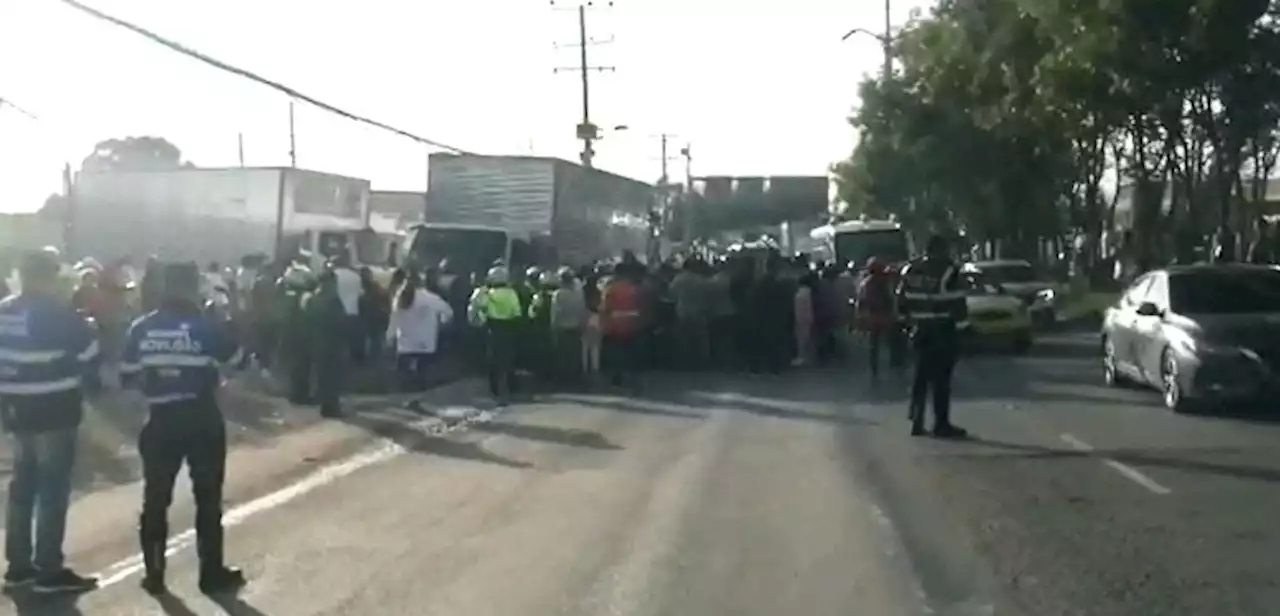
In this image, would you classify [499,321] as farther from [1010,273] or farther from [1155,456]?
[1010,273]

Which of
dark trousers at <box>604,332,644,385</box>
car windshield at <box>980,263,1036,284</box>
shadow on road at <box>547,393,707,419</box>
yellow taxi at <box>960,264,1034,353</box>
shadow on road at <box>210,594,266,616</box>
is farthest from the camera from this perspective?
car windshield at <box>980,263,1036,284</box>

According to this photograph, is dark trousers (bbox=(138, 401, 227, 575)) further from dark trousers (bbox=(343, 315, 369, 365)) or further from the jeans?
dark trousers (bbox=(343, 315, 369, 365))

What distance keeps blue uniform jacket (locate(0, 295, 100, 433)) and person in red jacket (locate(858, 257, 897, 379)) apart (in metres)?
17.0

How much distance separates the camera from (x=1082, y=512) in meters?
13.6

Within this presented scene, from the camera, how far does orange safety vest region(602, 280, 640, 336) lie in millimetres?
26734

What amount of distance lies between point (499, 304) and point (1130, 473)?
424 inches

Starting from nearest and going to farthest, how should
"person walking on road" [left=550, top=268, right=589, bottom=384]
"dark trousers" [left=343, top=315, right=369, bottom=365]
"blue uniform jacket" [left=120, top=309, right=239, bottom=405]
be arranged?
"blue uniform jacket" [left=120, top=309, right=239, bottom=405], "person walking on road" [left=550, top=268, right=589, bottom=384], "dark trousers" [left=343, top=315, right=369, bottom=365]

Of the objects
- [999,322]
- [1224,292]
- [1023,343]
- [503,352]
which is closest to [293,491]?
[503,352]

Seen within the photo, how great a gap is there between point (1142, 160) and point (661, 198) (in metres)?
20.7

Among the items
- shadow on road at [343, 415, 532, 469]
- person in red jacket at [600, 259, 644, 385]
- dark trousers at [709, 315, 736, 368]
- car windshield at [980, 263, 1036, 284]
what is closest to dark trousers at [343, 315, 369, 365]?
person in red jacket at [600, 259, 644, 385]

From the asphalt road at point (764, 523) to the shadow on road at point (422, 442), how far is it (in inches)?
2.9

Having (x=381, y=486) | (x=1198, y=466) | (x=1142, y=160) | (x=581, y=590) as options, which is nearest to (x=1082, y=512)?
(x=1198, y=466)

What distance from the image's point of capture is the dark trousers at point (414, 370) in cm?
2588

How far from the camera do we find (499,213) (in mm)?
36281
